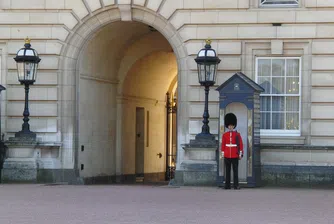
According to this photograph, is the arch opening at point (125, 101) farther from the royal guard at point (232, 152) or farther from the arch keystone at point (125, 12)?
the royal guard at point (232, 152)

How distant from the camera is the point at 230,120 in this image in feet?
74.4

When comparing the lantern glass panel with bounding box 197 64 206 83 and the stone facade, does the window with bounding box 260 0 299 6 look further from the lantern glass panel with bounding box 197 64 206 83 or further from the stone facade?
the lantern glass panel with bounding box 197 64 206 83

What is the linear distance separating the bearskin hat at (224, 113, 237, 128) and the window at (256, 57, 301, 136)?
1.50 meters

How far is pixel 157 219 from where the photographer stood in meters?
15.2

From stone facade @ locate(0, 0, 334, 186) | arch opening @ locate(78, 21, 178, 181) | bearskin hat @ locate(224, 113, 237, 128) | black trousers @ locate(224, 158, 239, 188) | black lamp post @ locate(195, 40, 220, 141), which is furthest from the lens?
arch opening @ locate(78, 21, 178, 181)

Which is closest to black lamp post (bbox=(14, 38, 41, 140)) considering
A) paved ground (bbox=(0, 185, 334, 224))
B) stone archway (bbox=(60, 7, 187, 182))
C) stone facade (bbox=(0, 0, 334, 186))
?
stone facade (bbox=(0, 0, 334, 186))

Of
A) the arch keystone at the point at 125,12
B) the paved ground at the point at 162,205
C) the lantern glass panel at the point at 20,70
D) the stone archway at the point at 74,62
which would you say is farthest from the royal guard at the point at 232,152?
the lantern glass panel at the point at 20,70

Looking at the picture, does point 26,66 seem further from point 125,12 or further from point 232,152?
point 232,152

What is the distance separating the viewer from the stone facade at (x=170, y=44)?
23625mm

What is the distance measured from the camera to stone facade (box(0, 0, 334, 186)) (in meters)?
23.6

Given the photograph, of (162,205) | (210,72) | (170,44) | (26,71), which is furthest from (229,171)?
(26,71)

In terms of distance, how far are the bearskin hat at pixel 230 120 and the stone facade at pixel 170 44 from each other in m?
1.12

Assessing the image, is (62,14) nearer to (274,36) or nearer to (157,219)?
(274,36)

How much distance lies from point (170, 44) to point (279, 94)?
293 centimetres
